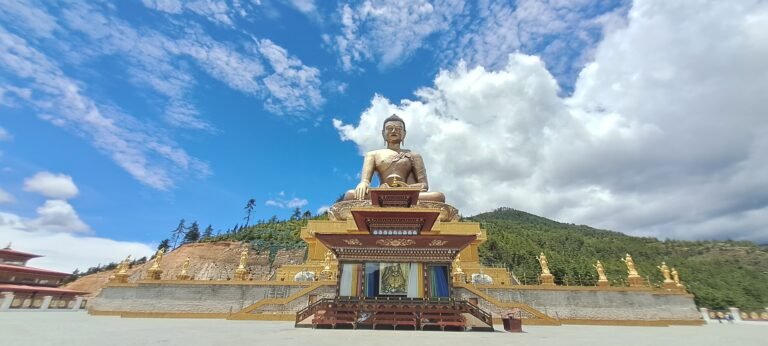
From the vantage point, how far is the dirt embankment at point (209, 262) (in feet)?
178

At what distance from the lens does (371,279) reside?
1316 centimetres

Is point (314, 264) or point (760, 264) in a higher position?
point (760, 264)

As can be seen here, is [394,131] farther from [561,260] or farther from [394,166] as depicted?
[561,260]

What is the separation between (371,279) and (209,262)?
5322 cm

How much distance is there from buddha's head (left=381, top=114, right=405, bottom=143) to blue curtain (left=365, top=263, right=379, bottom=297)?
13.0m

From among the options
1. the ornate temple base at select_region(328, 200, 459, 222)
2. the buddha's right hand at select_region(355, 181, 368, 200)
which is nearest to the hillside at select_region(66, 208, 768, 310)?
the ornate temple base at select_region(328, 200, 459, 222)

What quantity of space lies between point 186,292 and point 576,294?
17540 mm

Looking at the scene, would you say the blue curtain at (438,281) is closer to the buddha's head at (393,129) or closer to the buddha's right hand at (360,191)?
the buddha's right hand at (360,191)

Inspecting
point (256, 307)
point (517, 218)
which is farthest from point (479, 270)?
point (517, 218)

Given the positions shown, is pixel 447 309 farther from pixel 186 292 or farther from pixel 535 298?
pixel 186 292

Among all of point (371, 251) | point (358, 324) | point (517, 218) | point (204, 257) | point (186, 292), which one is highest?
point (517, 218)

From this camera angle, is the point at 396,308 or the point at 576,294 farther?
the point at 576,294

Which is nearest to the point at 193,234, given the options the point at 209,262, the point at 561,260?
the point at 209,262

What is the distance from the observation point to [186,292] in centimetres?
1642
